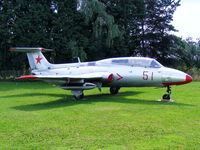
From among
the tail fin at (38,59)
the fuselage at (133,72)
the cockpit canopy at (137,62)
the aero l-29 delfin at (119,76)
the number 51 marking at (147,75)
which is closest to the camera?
the fuselage at (133,72)

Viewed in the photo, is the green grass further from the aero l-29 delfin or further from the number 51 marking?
the number 51 marking

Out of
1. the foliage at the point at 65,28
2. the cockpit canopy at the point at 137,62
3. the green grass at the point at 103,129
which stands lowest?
the green grass at the point at 103,129

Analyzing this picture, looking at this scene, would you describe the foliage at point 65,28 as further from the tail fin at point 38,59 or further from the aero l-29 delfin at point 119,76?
the aero l-29 delfin at point 119,76

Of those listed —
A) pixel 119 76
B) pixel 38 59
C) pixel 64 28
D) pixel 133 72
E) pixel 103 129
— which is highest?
pixel 64 28

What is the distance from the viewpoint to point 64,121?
7.10 meters

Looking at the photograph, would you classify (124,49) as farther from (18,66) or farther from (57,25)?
(18,66)

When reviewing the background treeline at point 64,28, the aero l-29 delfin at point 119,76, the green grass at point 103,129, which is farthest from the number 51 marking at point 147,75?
the background treeline at point 64,28

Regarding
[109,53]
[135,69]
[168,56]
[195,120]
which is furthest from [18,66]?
[195,120]

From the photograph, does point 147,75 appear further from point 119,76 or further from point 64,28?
point 64,28

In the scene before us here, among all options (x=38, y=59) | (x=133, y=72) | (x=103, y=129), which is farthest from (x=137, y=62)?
(x=38, y=59)

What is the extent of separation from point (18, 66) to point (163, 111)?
22.1 metres

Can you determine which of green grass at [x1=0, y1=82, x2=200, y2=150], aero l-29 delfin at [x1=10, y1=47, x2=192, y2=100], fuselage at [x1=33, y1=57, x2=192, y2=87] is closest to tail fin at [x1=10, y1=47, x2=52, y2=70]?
fuselage at [x1=33, y1=57, x2=192, y2=87]

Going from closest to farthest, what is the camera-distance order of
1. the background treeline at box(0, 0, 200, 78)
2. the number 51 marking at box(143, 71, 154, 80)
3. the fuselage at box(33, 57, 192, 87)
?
the fuselage at box(33, 57, 192, 87)
the number 51 marking at box(143, 71, 154, 80)
the background treeline at box(0, 0, 200, 78)

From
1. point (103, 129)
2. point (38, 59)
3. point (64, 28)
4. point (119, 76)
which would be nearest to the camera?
point (103, 129)
